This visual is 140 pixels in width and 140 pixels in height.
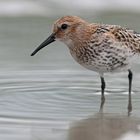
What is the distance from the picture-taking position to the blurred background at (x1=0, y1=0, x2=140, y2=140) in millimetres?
8156

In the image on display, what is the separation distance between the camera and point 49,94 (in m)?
9.81

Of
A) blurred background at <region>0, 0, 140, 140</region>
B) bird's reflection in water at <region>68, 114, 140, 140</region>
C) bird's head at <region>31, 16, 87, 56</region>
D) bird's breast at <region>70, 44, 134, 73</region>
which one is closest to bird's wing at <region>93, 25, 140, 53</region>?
bird's breast at <region>70, 44, 134, 73</region>

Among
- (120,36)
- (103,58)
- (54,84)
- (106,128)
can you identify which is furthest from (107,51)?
(106,128)

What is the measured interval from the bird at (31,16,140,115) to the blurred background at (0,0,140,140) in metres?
0.39

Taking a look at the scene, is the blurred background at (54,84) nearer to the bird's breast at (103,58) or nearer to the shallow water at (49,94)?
the shallow water at (49,94)

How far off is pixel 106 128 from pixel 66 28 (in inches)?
75.8

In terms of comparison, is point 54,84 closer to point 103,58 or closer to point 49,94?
point 49,94

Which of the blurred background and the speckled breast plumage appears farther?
the speckled breast plumage

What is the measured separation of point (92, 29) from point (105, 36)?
0.27 metres

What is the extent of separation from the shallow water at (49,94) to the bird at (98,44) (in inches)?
13.2

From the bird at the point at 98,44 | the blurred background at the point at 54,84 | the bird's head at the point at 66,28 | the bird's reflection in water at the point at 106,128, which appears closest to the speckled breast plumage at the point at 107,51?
the bird at the point at 98,44

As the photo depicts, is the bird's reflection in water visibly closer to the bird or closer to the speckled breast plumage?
the bird

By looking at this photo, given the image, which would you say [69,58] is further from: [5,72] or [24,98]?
[24,98]

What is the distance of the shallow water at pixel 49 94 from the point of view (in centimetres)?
816
